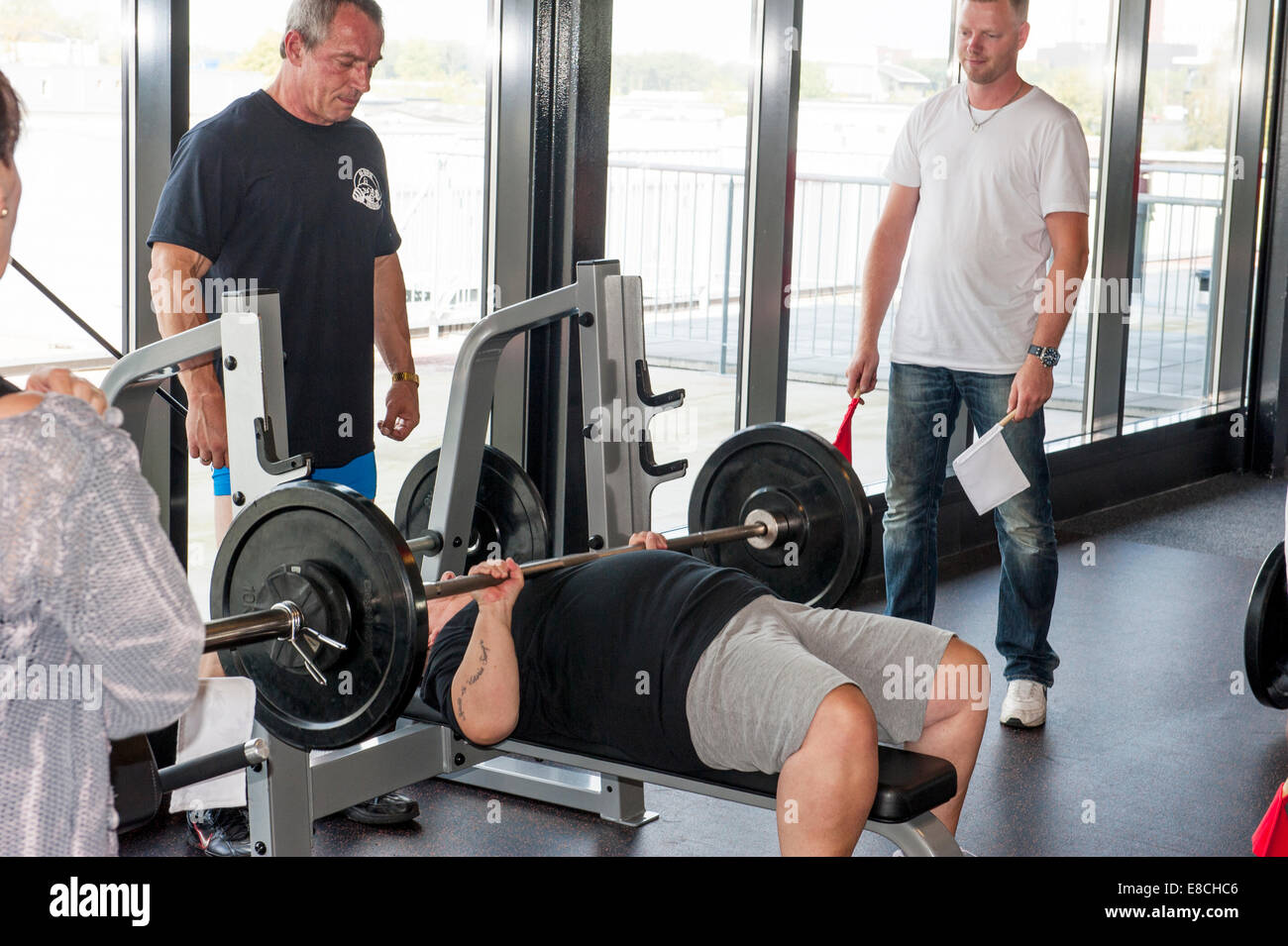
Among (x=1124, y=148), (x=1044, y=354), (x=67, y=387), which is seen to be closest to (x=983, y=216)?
(x=1044, y=354)

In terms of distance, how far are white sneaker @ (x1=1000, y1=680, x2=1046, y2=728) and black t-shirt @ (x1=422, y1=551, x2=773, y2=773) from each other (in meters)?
1.25

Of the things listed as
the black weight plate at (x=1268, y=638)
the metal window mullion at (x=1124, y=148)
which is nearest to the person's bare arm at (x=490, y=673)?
the black weight plate at (x=1268, y=638)

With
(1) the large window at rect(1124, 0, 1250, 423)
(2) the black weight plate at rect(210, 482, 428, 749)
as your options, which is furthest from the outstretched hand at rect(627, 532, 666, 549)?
(1) the large window at rect(1124, 0, 1250, 423)

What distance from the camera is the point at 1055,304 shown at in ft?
9.33

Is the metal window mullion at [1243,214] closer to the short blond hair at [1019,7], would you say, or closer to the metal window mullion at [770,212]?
the metal window mullion at [770,212]

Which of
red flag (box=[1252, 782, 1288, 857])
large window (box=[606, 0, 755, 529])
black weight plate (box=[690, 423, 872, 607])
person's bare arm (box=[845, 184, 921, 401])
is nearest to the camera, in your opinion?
red flag (box=[1252, 782, 1288, 857])

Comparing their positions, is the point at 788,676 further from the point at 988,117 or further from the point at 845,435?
the point at 988,117

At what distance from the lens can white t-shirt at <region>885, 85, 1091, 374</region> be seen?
2885 mm

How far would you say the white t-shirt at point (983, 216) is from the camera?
288cm

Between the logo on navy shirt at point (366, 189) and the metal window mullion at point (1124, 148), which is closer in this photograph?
the logo on navy shirt at point (366, 189)

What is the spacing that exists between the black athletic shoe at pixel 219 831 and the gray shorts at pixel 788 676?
912 mm

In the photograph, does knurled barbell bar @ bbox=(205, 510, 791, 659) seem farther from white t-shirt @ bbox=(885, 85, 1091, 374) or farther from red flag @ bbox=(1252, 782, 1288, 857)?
white t-shirt @ bbox=(885, 85, 1091, 374)

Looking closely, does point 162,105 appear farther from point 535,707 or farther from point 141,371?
point 535,707

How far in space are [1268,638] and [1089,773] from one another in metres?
0.43
